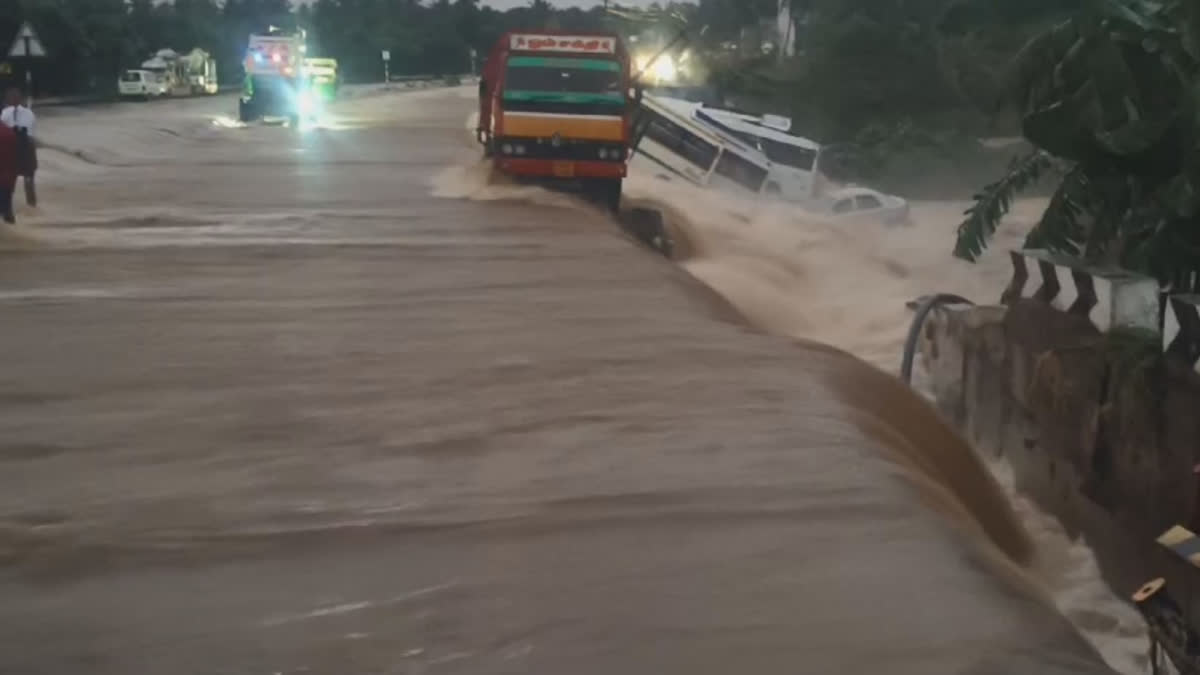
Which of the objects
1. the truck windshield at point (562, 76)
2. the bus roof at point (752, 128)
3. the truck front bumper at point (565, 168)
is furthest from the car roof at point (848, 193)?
the truck windshield at point (562, 76)

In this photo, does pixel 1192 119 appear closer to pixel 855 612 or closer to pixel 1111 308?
pixel 1111 308

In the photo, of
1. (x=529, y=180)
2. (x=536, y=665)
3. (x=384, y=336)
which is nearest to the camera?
(x=536, y=665)

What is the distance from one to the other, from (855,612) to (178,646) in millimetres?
2232

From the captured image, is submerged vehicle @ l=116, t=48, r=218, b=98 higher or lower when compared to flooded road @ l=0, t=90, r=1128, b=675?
lower

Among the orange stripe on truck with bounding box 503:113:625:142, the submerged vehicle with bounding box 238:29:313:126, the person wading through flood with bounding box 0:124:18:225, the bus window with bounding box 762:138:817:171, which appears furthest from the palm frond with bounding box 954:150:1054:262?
the submerged vehicle with bounding box 238:29:313:126

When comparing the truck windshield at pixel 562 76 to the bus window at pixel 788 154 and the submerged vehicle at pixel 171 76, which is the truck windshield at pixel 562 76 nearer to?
the bus window at pixel 788 154

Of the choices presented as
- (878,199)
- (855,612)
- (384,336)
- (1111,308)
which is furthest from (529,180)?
(855,612)

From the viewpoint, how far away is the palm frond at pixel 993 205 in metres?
12.3

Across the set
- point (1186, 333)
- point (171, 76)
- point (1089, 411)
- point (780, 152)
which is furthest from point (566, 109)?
point (171, 76)

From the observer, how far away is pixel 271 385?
28.5ft

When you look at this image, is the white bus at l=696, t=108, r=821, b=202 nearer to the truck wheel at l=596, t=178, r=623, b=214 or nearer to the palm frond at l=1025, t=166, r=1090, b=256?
the truck wheel at l=596, t=178, r=623, b=214

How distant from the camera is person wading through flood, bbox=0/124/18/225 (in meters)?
15.8

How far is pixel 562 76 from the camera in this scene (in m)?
19.8

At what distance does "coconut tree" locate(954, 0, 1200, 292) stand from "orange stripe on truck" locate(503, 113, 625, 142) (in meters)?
8.96
